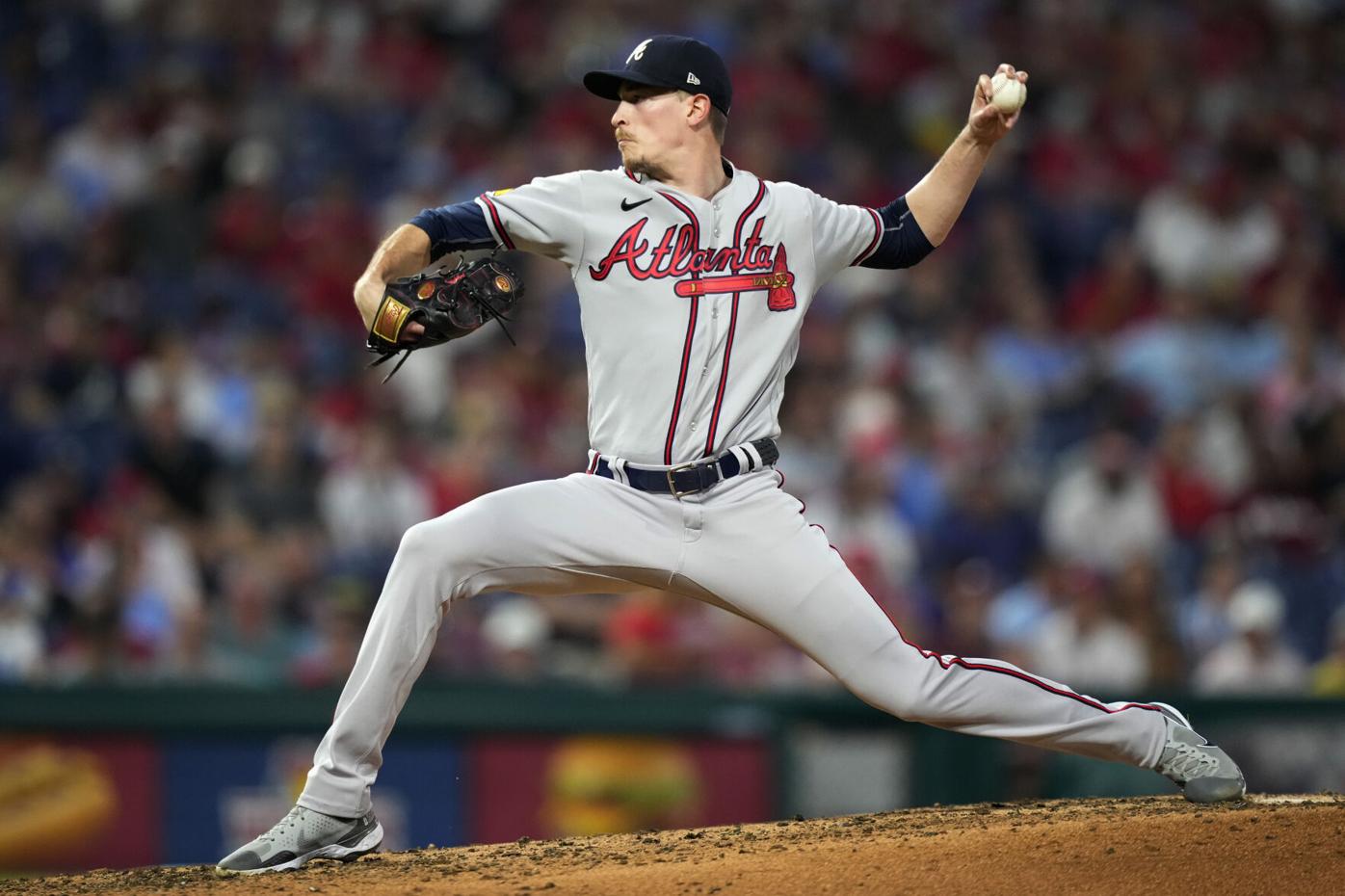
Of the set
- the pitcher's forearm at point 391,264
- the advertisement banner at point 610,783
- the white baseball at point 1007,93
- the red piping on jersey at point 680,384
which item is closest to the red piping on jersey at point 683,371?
the red piping on jersey at point 680,384

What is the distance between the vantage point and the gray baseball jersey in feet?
13.5

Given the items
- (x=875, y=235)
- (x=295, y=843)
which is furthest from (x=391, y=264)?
(x=295, y=843)

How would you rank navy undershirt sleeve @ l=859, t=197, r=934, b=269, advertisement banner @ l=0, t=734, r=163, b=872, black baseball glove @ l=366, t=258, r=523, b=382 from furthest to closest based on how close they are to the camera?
advertisement banner @ l=0, t=734, r=163, b=872 < navy undershirt sleeve @ l=859, t=197, r=934, b=269 < black baseball glove @ l=366, t=258, r=523, b=382

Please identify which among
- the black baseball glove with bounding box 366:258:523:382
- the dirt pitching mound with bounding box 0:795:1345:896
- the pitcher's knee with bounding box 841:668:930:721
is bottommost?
the dirt pitching mound with bounding box 0:795:1345:896

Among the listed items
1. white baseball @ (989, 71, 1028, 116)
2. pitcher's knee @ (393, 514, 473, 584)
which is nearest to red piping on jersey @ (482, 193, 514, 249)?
pitcher's knee @ (393, 514, 473, 584)

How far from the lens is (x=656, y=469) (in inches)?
162

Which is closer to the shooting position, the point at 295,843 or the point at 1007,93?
the point at 295,843

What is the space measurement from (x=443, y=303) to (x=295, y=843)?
1.30m

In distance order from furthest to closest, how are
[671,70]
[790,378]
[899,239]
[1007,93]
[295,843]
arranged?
[790,378] < [899,239] < [1007,93] < [671,70] < [295,843]

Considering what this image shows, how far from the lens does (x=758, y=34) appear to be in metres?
12.0

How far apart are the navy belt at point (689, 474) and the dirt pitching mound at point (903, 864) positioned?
2.90 ft

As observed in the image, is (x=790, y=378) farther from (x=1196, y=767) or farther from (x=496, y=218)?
(x=496, y=218)

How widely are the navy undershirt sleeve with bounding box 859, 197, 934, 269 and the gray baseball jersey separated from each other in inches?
15.2

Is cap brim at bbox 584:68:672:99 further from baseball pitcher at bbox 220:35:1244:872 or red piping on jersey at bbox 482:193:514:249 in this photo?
red piping on jersey at bbox 482:193:514:249
